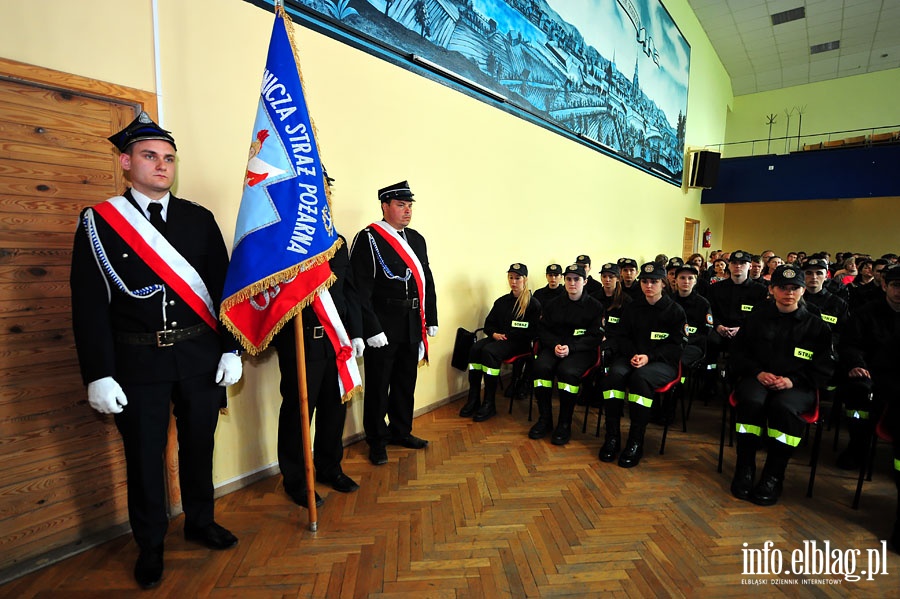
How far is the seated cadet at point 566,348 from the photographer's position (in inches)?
123

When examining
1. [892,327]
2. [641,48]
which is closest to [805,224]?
[641,48]

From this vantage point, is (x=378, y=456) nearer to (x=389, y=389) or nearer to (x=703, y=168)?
(x=389, y=389)

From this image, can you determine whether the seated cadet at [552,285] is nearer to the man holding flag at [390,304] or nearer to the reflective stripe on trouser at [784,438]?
the man holding flag at [390,304]

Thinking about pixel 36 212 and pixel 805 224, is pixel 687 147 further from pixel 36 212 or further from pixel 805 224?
pixel 36 212

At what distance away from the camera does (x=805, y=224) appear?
456 inches

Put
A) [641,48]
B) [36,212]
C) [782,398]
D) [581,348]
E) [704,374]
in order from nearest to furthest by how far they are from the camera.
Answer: [36,212], [782,398], [581,348], [704,374], [641,48]

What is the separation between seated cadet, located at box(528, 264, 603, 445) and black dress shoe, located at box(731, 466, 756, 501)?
102cm

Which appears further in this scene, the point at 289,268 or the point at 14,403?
the point at 289,268

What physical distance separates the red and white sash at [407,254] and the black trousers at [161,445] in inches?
49.2

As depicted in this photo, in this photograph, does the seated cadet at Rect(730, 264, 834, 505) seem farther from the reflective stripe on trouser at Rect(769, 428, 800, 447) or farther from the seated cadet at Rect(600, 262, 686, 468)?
the seated cadet at Rect(600, 262, 686, 468)

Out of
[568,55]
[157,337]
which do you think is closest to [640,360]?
[157,337]

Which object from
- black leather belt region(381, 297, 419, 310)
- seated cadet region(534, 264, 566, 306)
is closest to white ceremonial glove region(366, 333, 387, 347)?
black leather belt region(381, 297, 419, 310)

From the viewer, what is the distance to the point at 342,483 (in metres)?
2.42

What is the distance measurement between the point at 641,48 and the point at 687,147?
367cm
